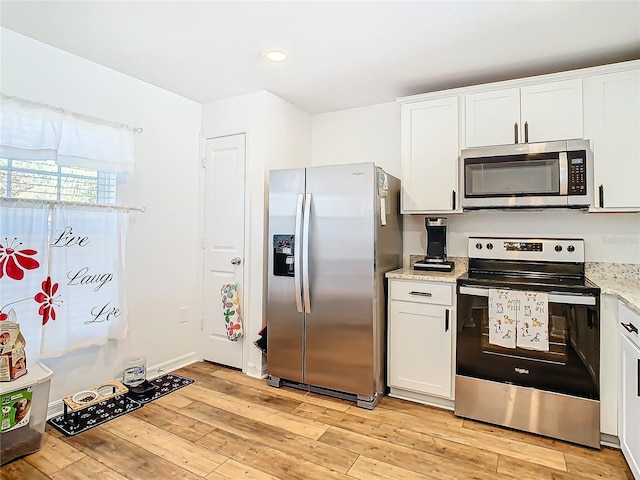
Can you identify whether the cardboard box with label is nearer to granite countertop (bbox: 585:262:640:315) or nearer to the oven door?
the oven door

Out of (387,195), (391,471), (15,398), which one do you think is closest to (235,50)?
(387,195)

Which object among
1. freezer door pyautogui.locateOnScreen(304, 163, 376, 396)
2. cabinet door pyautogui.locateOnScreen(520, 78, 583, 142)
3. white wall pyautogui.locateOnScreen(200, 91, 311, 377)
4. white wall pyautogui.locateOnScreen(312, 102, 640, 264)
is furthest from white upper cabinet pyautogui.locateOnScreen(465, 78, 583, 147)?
white wall pyautogui.locateOnScreen(200, 91, 311, 377)

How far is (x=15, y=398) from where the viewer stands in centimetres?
199

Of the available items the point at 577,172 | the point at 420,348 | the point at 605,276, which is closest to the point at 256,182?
the point at 420,348

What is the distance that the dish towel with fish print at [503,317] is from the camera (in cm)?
232

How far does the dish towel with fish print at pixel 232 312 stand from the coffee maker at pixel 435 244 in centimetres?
156

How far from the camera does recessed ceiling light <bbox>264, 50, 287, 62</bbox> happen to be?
250 cm

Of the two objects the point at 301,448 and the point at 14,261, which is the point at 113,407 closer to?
the point at 14,261

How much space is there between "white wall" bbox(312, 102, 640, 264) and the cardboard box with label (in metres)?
2.79

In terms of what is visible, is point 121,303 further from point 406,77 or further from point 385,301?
point 406,77

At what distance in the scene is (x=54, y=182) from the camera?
2461 mm

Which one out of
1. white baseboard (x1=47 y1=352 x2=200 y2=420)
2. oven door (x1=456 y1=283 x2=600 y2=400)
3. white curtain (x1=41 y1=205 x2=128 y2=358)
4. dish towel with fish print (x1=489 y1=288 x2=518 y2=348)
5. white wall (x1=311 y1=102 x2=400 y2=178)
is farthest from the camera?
white wall (x1=311 y1=102 x2=400 y2=178)

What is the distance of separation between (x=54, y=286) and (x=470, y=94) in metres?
3.18

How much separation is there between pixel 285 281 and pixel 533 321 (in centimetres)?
173
